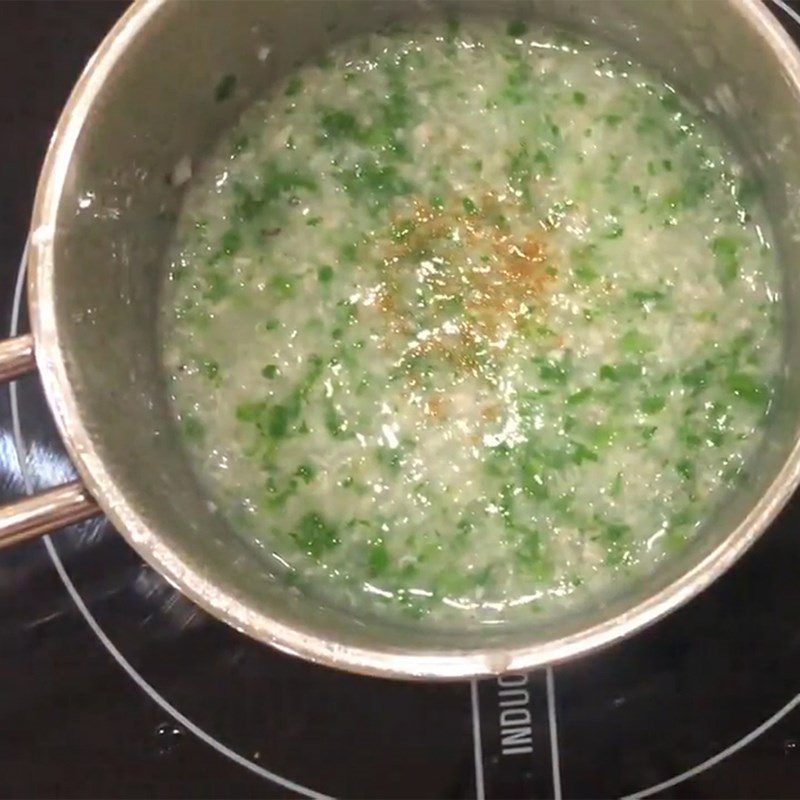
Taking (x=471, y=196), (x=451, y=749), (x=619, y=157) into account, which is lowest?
(x=451, y=749)

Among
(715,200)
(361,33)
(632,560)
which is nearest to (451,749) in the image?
(632,560)

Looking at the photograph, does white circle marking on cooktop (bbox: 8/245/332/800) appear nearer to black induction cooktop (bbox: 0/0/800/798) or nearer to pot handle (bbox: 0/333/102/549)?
black induction cooktop (bbox: 0/0/800/798)

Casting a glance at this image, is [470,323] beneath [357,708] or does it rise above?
above

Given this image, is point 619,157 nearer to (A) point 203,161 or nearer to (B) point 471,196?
(B) point 471,196

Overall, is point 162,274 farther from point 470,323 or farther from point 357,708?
point 357,708

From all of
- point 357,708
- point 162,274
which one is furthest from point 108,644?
point 162,274

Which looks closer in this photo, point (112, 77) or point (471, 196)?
point (112, 77)

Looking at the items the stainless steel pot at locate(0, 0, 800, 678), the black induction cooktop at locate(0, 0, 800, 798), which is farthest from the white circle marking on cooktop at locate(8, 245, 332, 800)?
the stainless steel pot at locate(0, 0, 800, 678)

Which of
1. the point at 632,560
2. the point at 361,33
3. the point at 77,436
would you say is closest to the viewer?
the point at 77,436
